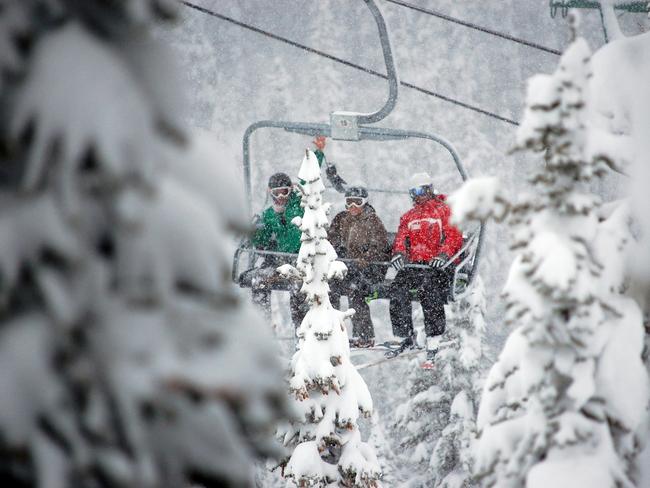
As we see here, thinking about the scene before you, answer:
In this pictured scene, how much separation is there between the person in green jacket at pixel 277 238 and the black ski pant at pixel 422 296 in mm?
1460

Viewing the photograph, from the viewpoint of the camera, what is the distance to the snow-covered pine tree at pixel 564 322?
16.8 ft

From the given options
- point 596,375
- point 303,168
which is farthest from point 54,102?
point 303,168

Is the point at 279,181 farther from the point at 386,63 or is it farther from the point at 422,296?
the point at 386,63

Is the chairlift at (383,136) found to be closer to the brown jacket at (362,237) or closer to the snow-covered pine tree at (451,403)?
the brown jacket at (362,237)

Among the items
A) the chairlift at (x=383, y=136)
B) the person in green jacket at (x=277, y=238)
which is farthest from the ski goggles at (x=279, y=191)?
the chairlift at (x=383, y=136)

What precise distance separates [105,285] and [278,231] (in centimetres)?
1020

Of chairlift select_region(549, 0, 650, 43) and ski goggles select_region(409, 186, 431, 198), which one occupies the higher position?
chairlift select_region(549, 0, 650, 43)

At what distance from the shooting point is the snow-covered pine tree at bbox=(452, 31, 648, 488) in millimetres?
5125

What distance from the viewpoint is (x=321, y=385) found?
36.1ft

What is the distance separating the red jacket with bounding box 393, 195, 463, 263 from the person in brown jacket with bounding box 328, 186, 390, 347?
1.56 feet

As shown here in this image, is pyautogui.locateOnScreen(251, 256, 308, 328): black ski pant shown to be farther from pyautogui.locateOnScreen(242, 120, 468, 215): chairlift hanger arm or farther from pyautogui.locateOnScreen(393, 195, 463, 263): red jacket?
pyautogui.locateOnScreen(393, 195, 463, 263): red jacket

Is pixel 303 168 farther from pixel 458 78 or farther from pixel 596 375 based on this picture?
pixel 458 78

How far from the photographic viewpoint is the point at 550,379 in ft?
17.4

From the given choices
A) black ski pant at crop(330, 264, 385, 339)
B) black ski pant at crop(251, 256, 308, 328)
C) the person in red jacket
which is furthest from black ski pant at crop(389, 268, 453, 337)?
black ski pant at crop(251, 256, 308, 328)
